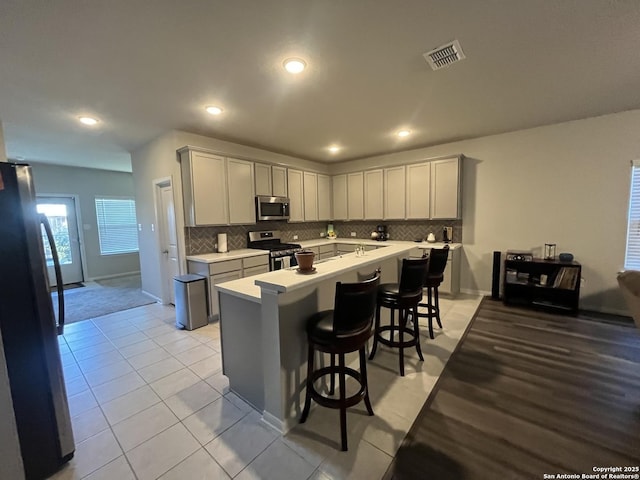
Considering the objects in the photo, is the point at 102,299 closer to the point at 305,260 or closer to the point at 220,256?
the point at 220,256

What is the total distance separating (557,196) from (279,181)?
15.1ft

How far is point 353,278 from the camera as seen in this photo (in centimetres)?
248

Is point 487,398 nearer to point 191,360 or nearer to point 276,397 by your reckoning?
point 276,397

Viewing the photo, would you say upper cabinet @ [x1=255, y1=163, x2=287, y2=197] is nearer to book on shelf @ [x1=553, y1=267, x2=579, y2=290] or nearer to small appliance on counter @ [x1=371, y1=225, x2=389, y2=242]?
small appliance on counter @ [x1=371, y1=225, x2=389, y2=242]

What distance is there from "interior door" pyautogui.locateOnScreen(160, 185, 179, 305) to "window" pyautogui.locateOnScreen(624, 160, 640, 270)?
21.5 feet

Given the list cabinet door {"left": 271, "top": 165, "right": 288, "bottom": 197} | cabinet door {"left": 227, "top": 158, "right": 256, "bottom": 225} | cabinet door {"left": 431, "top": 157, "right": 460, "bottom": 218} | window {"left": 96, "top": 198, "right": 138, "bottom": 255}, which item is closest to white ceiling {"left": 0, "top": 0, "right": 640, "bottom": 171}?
cabinet door {"left": 227, "top": 158, "right": 256, "bottom": 225}

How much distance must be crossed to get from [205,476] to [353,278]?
5.61ft

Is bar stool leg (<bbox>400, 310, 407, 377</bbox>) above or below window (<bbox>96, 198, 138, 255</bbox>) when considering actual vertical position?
below

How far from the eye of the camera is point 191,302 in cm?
351

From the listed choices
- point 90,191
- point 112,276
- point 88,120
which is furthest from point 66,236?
point 88,120

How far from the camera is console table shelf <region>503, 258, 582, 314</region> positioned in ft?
12.2

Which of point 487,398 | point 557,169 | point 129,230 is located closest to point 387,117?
point 557,169

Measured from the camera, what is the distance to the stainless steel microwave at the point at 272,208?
4699 millimetres

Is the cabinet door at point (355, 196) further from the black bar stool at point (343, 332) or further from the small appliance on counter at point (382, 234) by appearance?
the black bar stool at point (343, 332)
